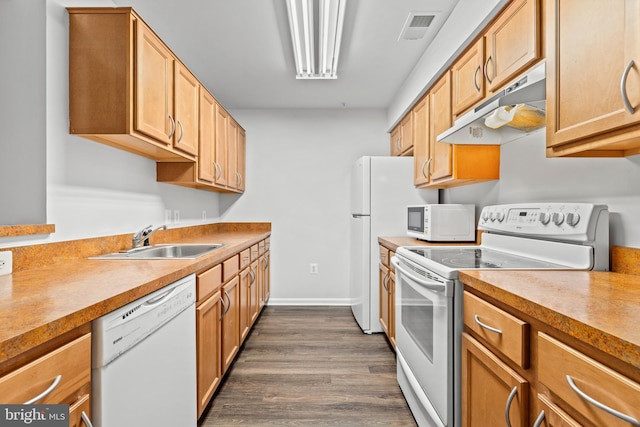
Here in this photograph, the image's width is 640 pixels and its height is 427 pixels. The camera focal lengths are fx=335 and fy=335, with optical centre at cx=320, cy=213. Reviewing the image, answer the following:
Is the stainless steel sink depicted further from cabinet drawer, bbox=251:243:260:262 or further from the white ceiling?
the white ceiling

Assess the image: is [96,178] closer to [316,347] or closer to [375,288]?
[316,347]

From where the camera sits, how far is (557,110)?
1.22m

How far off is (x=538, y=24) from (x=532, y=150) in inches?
27.4

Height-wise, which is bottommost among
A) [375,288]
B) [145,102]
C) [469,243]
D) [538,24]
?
[375,288]

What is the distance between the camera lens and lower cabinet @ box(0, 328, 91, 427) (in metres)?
0.66

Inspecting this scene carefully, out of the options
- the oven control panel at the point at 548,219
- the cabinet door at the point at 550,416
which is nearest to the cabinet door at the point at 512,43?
the oven control panel at the point at 548,219

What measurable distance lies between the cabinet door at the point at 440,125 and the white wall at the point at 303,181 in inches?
60.1

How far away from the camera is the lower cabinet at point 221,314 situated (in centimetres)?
170

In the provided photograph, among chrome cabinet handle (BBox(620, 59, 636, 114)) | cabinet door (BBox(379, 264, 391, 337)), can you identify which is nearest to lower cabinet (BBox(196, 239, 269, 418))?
cabinet door (BBox(379, 264, 391, 337))

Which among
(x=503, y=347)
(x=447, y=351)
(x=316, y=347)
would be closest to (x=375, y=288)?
(x=316, y=347)

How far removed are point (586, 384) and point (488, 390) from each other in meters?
0.46

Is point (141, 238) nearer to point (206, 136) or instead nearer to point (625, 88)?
point (206, 136)

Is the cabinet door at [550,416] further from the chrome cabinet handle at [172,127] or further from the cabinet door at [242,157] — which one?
the cabinet door at [242,157]

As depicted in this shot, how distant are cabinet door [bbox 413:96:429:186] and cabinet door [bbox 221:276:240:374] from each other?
172cm
